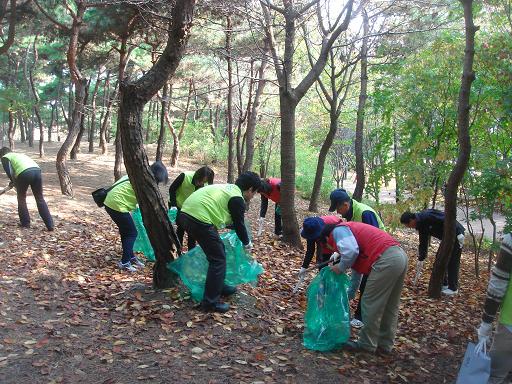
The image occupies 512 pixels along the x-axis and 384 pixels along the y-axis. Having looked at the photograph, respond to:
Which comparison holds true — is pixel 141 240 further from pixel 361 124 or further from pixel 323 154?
pixel 361 124

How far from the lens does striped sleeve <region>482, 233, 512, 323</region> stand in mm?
2844

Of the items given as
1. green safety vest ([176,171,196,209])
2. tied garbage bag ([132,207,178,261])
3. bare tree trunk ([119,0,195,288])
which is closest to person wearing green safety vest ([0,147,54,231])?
tied garbage bag ([132,207,178,261])

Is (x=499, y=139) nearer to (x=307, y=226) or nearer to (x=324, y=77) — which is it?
(x=307, y=226)

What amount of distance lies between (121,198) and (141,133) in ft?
4.42

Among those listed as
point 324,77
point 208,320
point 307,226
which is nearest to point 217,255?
point 208,320

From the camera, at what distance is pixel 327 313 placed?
4.16 m

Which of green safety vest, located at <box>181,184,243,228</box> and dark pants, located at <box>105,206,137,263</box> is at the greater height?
green safety vest, located at <box>181,184,243,228</box>

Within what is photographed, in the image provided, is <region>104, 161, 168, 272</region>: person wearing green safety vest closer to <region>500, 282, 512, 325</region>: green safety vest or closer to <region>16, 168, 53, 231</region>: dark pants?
<region>16, 168, 53, 231</region>: dark pants

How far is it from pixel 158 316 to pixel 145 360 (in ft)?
2.33

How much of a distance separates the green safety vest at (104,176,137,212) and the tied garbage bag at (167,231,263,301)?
1.31m

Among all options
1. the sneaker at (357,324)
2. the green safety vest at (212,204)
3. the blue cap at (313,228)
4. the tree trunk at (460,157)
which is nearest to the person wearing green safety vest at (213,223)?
the green safety vest at (212,204)

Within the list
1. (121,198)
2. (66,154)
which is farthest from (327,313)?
(66,154)

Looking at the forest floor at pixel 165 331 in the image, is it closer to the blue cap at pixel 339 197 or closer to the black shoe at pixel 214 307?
the black shoe at pixel 214 307

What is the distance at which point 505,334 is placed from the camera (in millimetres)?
2926
